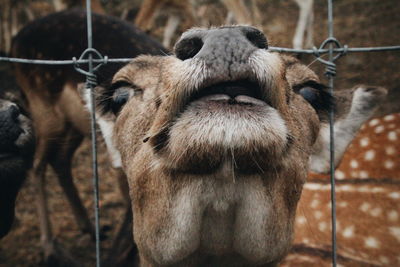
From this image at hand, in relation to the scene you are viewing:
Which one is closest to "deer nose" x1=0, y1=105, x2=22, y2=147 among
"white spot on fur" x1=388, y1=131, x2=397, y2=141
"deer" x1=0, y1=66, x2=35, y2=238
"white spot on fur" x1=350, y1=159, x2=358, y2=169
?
"deer" x1=0, y1=66, x2=35, y2=238

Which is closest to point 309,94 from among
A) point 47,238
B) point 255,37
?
point 255,37

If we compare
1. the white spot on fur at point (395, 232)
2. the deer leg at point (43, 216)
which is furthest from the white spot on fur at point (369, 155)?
the deer leg at point (43, 216)

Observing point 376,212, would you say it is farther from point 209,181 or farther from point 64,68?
point 64,68

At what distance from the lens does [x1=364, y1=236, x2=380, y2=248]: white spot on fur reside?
3363 mm

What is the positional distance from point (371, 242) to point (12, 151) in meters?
2.43

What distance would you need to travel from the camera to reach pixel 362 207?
3.57 m

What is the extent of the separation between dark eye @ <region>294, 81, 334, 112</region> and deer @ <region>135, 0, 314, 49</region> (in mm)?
5906

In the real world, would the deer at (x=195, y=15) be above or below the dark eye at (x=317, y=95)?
above

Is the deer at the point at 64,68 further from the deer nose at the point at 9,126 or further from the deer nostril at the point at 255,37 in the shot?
the deer nostril at the point at 255,37

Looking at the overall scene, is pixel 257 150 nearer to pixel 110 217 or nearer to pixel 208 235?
pixel 208 235

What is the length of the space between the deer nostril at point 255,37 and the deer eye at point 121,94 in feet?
2.89

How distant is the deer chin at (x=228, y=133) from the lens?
1.57 m

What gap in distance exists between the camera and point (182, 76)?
1654mm

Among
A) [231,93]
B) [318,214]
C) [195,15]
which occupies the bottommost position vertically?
[318,214]
